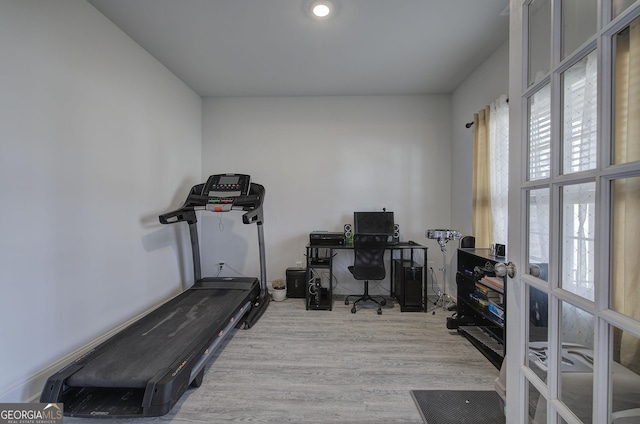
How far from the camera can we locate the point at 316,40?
2.33 metres

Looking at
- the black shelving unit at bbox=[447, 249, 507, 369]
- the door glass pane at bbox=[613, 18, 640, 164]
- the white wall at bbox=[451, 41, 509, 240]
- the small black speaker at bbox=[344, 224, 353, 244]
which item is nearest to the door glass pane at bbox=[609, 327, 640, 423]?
the door glass pane at bbox=[613, 18, 640, 164]

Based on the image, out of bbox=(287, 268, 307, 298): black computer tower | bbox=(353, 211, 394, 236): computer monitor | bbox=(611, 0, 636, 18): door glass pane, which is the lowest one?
bbox=(287, 268, 307, 298): black computer tower

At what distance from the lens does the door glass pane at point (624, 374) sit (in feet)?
1.92

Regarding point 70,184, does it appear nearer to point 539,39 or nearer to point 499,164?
point 539,39

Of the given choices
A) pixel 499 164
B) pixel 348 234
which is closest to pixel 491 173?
pixel 499 164

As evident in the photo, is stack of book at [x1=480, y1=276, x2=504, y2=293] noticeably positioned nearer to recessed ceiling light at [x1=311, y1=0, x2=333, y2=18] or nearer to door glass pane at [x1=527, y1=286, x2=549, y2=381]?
door glass pane at [x1=527, y1=286, x2=549, y2=381]

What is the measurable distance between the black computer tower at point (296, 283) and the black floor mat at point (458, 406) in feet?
6.43

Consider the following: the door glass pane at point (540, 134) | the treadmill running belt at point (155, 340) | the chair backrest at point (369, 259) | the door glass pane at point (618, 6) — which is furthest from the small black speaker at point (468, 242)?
the treadmill running belt at point (155, 340)

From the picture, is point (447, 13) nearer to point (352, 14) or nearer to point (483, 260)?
point (352, 14)

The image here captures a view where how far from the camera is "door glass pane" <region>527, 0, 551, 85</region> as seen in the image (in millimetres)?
817

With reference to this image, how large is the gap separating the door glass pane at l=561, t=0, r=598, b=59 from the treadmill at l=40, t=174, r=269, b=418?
2.37 meters

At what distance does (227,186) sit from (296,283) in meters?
1.65

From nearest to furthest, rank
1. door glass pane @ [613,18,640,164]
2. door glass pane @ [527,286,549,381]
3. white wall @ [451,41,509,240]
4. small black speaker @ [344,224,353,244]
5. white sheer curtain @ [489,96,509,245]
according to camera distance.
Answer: door glass pane @ [613,18,640,164], door glass pane @ [527,286,549,381], white sheer curtain @ [489,96,509,245], white wall @ [451,41,509,240], small black speaker @ [344,224,353,244]

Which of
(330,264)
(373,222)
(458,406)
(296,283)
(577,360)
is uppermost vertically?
(373,222)
